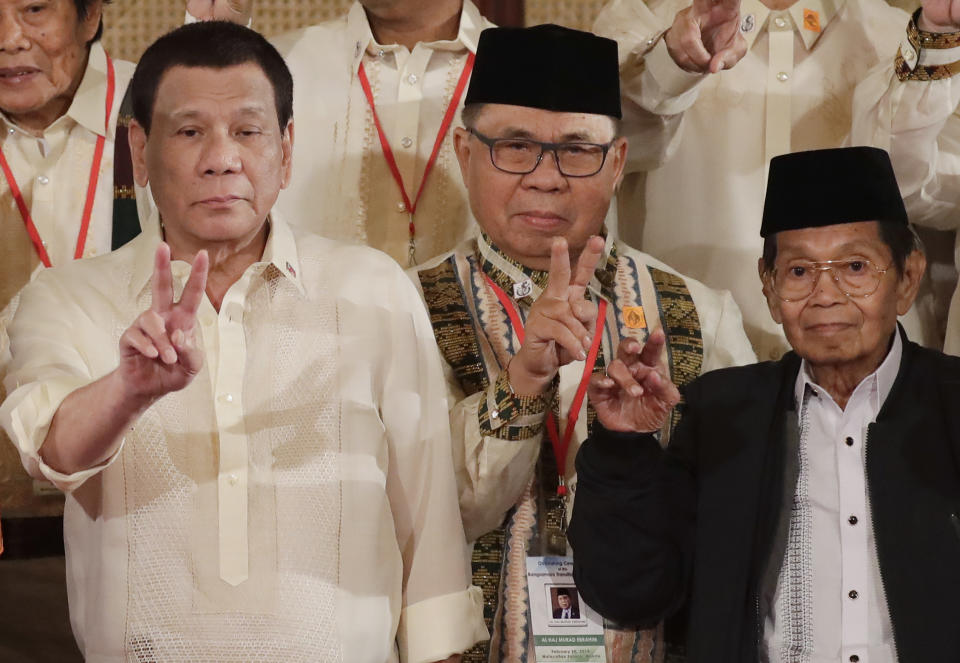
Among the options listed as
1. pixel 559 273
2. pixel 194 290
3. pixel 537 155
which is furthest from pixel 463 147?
pixel 194 290

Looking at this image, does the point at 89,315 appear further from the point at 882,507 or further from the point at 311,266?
the point at 882,507

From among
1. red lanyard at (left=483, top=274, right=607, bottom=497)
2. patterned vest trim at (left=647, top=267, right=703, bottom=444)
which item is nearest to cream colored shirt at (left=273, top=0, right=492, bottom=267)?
red lanyard at (left=483, top=274, right=607, bottom=497)

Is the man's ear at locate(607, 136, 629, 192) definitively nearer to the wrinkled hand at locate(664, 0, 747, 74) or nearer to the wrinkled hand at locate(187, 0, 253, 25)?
the wrinkled hand at locate(664, 0, 747, 74)

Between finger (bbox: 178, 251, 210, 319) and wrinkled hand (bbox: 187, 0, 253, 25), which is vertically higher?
wrinkled hand (bbox: 187, 0, 253, 25)

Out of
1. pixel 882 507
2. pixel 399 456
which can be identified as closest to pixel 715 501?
pixel 882 507

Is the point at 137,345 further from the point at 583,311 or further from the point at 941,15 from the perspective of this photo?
the point at 941,15

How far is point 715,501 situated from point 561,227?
0.61m

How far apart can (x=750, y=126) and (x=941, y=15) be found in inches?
23.1

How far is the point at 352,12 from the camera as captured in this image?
346cm

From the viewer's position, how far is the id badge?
110 inches

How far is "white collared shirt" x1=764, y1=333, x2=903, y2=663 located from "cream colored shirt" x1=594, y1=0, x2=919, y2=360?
622 mm

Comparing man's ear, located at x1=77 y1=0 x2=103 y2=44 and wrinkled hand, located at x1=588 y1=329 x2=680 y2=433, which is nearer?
wrinkled hand, located at x1=588 y1=329 x2=680 y2=433

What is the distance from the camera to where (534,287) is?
300 centimetres

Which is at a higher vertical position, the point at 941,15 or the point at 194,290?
the point at 941,15
